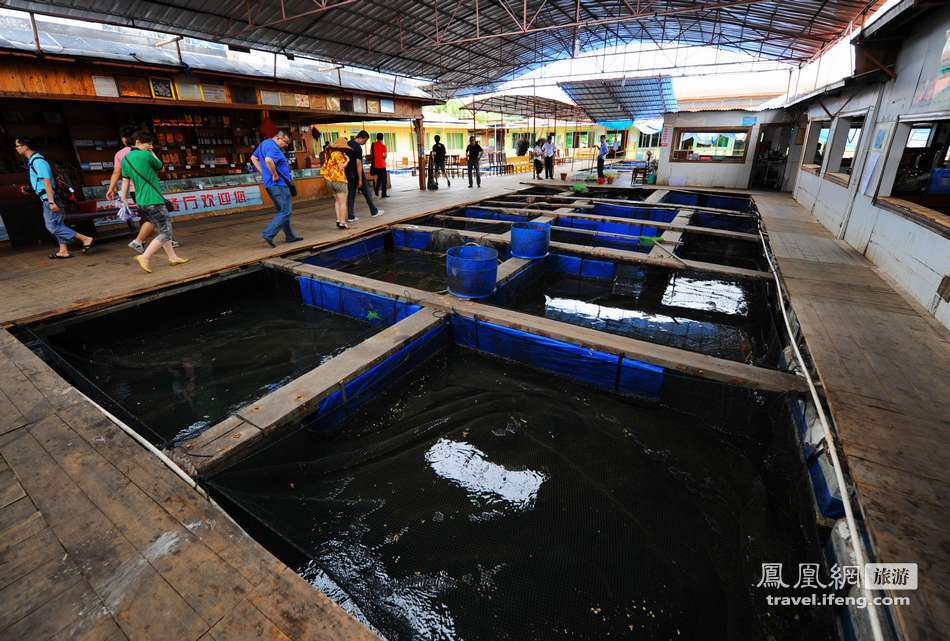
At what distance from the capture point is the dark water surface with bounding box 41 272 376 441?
12.5 feet

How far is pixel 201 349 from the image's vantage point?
185 inches

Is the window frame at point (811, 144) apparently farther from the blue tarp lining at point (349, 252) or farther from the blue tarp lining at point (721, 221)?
the blue tarp lining at point (349, 252)

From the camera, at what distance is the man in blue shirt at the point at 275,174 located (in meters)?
6.18

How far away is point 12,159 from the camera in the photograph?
25.2 ft

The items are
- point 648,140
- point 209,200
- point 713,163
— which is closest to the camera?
point 209,200

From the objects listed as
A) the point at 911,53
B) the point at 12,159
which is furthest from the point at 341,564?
the point at 12,159

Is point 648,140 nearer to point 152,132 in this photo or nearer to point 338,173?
point 338,173

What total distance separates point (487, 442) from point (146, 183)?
16.5 feet

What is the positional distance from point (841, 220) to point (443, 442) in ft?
25.0

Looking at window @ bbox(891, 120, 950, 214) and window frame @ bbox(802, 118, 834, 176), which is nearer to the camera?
window @ bbox(891, 120, 950, 214)

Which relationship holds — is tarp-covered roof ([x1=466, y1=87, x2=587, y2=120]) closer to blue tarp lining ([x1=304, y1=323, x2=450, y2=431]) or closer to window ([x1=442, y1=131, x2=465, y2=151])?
window ([x1=442, y1=131, x2=465, y2=151])

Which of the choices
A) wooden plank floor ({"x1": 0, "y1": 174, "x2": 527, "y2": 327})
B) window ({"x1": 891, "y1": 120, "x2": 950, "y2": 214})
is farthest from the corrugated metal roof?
window ({"x1": 891, "y1": 120, "x2": 950, "y2": 214})

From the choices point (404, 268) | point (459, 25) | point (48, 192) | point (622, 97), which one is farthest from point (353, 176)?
point (622, 97)

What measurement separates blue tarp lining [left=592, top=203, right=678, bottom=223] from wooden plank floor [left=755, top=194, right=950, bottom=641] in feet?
16.8
